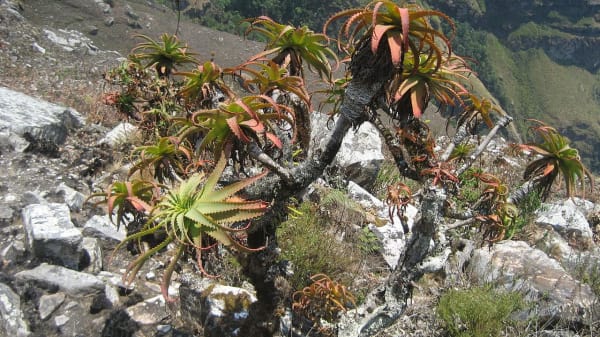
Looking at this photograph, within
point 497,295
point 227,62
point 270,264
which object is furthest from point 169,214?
point 227,62

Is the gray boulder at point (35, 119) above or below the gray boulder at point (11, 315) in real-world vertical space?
above

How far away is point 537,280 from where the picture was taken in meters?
3.96

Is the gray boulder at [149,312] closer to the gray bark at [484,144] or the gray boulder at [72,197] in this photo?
the gray boulder at [72,197]

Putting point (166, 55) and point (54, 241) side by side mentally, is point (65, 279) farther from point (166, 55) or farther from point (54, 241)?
point (166, 55)

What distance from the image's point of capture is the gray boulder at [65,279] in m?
2.88

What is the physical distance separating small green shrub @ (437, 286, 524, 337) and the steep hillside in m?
105

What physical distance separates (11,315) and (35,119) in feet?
9.57

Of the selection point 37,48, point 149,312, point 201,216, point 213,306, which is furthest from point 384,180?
point 37,48

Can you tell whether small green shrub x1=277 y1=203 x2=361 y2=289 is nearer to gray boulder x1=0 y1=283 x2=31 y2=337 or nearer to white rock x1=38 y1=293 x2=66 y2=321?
white rock x1=38 y1=293 x2=66 y2=321

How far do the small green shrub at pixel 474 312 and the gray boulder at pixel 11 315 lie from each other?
2961 mm

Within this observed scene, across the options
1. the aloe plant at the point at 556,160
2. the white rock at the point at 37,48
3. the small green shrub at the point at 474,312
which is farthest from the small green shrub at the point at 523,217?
the white rock at the point at 37,48

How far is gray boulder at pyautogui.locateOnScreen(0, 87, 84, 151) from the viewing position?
178 inches

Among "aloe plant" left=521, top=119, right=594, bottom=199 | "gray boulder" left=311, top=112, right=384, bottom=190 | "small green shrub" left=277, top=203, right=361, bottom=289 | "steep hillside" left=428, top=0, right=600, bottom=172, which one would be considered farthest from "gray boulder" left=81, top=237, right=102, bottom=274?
→ "steep hillside" left=428, top=0, right=600, bottom=172

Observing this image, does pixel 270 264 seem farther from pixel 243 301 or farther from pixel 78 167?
pixel 78 167
